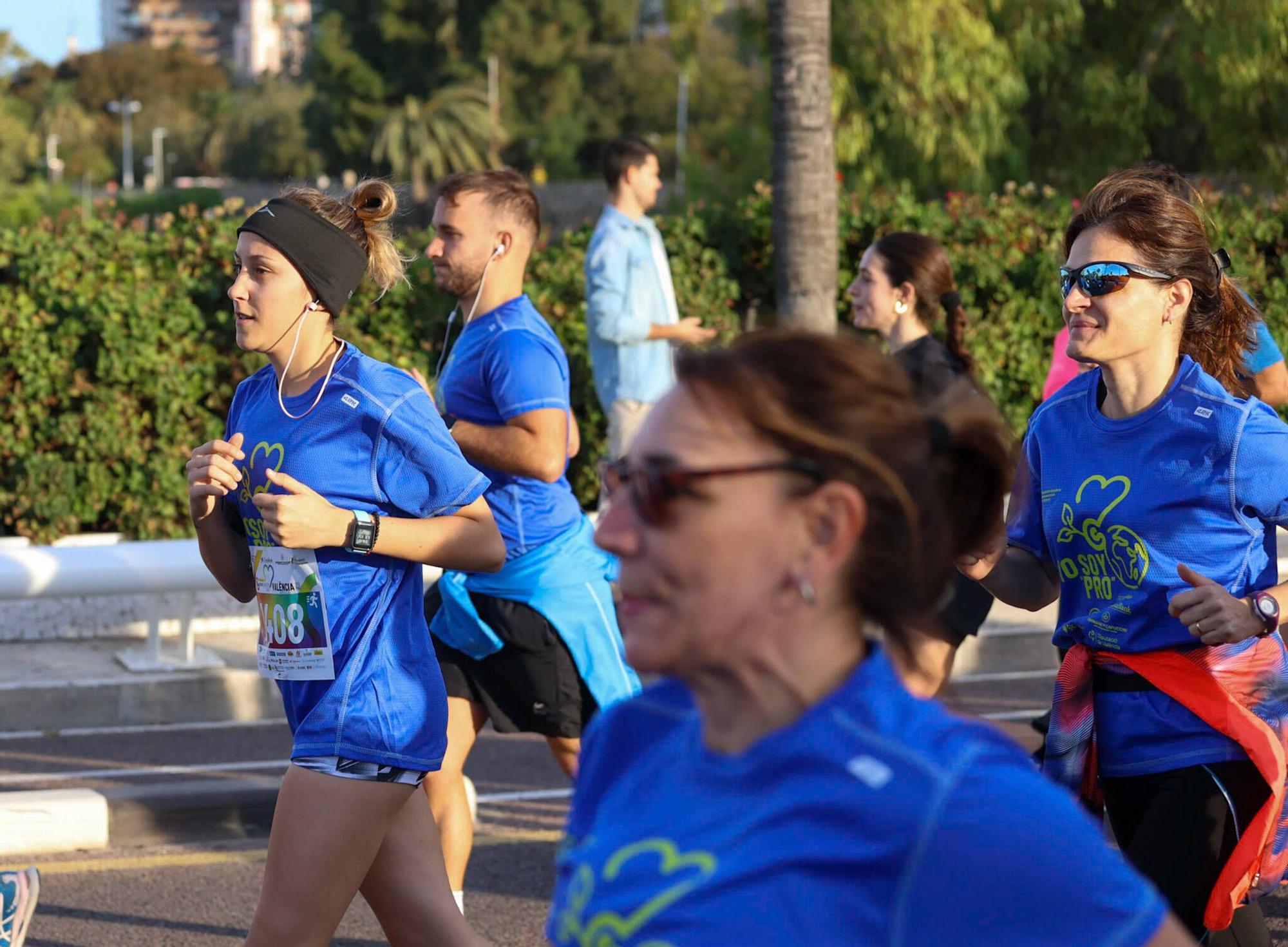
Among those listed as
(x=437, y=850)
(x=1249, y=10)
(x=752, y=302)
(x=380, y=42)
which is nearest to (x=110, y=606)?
(x=752, y=302)

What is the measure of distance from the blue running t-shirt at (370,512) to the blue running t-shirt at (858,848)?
63.1 inches

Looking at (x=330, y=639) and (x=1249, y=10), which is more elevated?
(x=1249, y=10)

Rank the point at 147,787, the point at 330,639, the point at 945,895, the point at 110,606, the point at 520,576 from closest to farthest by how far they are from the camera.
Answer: the point at 945,895, the point at 330,639, the point at 520,576, the point at 147,787, the point at 110,606

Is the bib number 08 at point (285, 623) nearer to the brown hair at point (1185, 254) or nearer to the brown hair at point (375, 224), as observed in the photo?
the brown hair at point (375, 224)

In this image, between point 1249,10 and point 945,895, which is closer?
point 945,895

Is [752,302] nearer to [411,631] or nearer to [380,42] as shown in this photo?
[411,631]

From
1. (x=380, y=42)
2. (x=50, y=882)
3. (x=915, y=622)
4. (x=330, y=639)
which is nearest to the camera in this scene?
(x=915, y=622)

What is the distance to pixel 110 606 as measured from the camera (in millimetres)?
8719

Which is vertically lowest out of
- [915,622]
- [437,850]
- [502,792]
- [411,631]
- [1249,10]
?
Result: [502,792]

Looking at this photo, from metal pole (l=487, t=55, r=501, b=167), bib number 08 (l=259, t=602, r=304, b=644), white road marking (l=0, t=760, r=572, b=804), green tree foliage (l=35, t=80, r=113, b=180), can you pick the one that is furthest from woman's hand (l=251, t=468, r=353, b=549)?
green tree foliage (l=35, t=80, r=113, b=180)

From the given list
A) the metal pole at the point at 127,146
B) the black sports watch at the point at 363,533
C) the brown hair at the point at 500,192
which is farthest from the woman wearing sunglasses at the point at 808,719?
the metal pole at the point at 127,146

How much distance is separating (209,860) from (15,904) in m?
A: 2.29

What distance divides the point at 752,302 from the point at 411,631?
777 centimetres

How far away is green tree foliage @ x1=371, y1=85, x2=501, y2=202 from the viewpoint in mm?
65312
